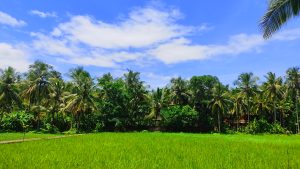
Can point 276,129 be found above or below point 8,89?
below

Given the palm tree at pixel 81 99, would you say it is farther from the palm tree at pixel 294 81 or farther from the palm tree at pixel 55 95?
the palm tree at pixel 294 81

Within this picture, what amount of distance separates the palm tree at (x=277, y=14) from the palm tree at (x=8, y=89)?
4152 cm

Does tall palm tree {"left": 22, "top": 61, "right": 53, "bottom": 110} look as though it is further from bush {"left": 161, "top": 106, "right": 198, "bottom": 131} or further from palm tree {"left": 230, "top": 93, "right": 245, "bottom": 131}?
palm tree {"left": 230, "top": 93, "right": 245, "bottom": 131}

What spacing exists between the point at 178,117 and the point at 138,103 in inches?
275

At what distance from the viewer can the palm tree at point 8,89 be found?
4575 centimetres

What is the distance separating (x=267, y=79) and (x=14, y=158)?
1899 inches

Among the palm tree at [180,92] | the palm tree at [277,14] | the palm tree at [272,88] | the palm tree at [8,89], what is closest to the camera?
the palm tree at [277,14]

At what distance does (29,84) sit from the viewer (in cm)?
4872

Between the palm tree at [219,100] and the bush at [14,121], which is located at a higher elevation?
the palm tree at [219,100]

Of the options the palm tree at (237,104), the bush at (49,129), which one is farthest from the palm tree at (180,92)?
the bush at (49,129)

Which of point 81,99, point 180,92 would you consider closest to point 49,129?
point 81,99

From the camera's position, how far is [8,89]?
4603 cm

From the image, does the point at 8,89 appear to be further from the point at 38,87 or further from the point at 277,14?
the point at 277,14

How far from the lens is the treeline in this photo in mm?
47750
